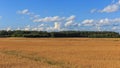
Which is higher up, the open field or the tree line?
the tree line

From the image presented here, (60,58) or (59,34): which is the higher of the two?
(59,34)

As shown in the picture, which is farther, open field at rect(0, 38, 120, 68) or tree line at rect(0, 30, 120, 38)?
tree line at rect(0, 30, 120, 38)

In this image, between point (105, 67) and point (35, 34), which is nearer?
point (105, 67)

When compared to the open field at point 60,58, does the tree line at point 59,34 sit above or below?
above

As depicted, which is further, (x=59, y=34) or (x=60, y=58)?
(x=59, y=34)

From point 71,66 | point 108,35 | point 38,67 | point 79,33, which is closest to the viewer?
point 38,67

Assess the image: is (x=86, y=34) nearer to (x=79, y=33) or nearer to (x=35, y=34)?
(x=79, y=33)

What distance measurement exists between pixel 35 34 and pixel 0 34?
2130 centimetres

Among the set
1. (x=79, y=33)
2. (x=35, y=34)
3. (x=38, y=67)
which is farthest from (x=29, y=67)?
(x=79, y=33)

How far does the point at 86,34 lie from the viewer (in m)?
Result: 147

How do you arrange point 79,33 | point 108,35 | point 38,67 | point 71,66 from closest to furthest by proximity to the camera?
point 38,67, point 71,66, point 108,35, point 79,33

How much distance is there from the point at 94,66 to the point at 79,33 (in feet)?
407

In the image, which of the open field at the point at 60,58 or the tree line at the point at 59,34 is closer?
the open field at the point at 60,58

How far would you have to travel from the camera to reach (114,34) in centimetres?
13525
